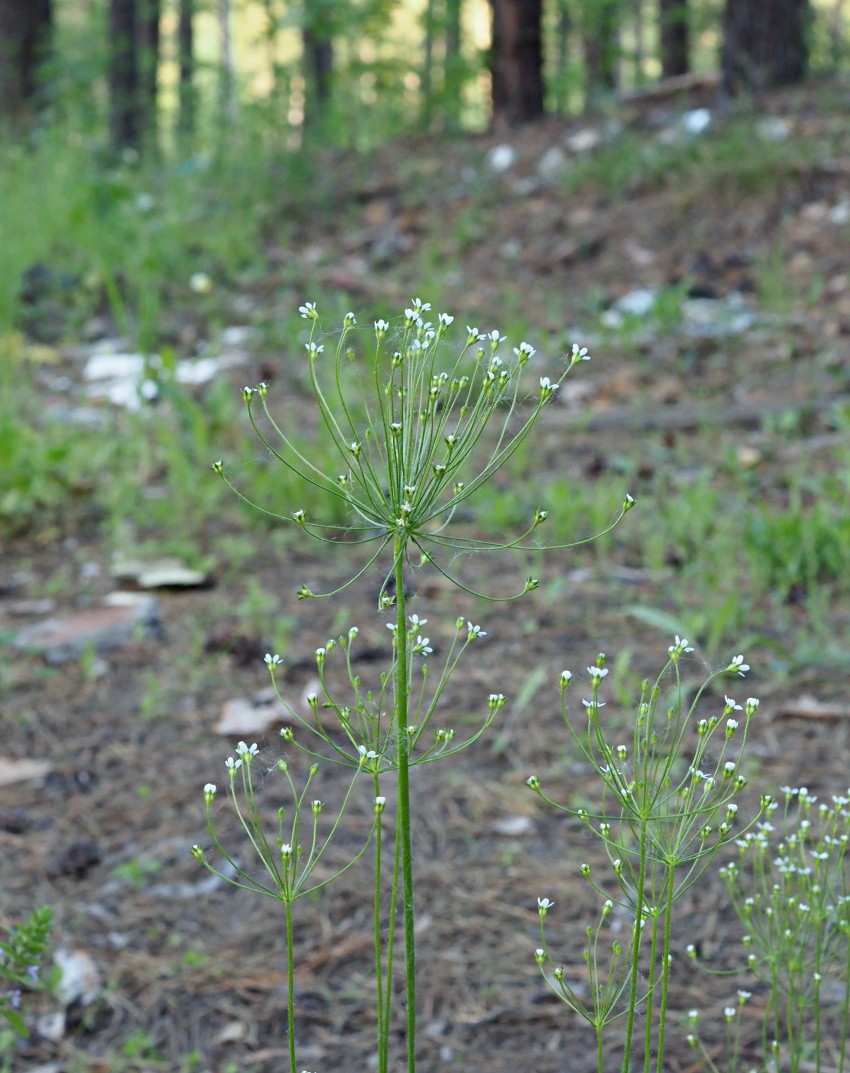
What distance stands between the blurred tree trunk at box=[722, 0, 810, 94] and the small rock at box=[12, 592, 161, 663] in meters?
6.10

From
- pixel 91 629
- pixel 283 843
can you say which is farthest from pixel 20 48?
pixel 283 843

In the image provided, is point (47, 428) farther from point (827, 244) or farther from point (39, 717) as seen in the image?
point (827, 244)

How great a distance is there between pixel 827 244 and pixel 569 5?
541 centimetres

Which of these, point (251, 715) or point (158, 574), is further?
point (158, 574)

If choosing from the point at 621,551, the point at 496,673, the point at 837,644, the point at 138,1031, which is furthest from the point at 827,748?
the point at 138,1031

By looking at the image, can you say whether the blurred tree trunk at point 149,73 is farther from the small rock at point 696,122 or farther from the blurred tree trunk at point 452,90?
the small rock at point 696,122

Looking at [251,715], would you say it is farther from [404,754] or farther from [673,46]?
[673,46]

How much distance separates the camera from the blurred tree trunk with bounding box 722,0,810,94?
764cm

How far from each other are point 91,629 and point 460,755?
1.21 metres

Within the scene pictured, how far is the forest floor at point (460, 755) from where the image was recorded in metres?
1.97

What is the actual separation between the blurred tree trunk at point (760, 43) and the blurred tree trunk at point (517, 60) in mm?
1521

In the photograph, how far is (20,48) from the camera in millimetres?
10945

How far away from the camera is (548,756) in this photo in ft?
8.84

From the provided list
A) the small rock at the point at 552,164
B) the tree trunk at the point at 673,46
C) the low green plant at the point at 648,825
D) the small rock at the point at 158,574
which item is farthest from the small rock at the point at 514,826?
the tree trunk at the point at 673,46
